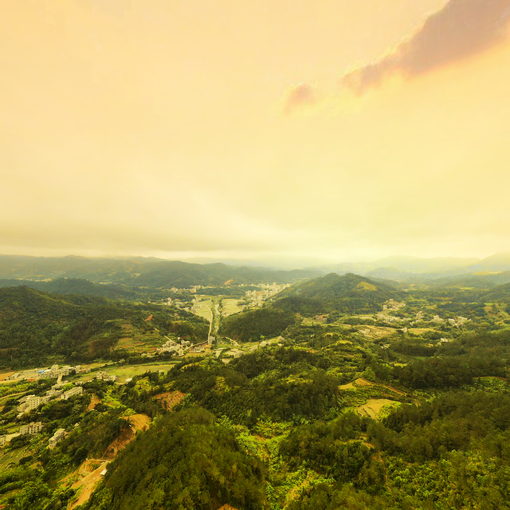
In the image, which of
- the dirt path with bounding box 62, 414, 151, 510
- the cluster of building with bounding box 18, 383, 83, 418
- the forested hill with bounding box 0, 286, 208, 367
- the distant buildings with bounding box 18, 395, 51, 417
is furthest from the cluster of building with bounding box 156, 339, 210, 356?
the dirt path with bounding box 62, 414, 151, 510

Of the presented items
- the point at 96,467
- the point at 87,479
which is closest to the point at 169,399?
the point at 96,467

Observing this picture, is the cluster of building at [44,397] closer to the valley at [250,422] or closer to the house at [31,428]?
the valley at [250,422]

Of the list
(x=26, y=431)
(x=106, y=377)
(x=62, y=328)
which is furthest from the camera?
(x=62, y=328)

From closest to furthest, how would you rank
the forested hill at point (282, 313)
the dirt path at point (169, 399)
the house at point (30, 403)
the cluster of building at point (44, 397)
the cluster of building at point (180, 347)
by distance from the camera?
1. the house at point (30, 403)
2. the cluster of building at point (44, 397)
3. the dirt path at point (169, 399)
4. the cluster of building at point (180, 347)
5. the forested hill at point (282, 313)

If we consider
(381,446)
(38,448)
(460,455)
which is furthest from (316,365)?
(38,448)

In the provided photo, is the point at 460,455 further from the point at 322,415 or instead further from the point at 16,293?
the point at 16,293

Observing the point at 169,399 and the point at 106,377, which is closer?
the point at 169,399

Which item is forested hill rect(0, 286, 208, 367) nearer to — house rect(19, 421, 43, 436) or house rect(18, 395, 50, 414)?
house rect(18, 395, 50, 414)

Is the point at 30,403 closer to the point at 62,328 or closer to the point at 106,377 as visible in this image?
the point at 106,377

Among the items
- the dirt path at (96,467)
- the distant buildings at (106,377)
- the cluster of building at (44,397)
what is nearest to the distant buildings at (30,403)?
the cluster of building at (44,397)

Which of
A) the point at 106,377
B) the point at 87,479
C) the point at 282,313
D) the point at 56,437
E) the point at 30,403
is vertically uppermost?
the point at 87,479
